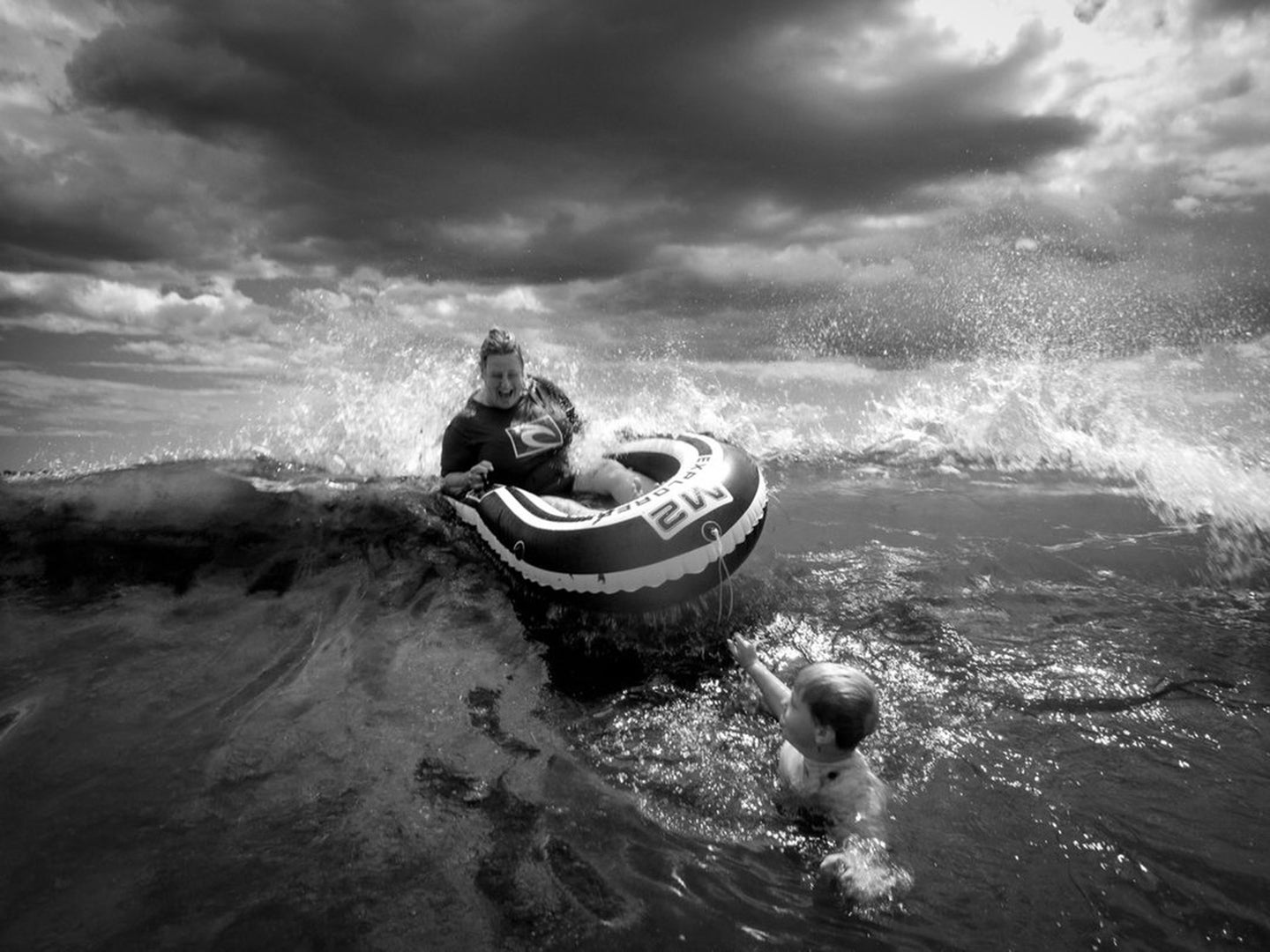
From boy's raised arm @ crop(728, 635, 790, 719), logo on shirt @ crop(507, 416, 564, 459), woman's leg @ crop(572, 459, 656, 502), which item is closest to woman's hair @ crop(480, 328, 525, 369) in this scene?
logo on shirt @ crop(507, 416, 564, 459)

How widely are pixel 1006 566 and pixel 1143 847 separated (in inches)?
145

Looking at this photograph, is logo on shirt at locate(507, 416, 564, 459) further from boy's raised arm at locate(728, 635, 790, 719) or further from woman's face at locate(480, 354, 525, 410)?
boy's raised arm at locate(728, 635, 790, 719)

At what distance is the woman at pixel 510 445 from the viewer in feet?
20.4

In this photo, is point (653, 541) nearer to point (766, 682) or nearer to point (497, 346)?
point (766, 682)

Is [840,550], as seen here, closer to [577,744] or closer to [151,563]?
[577,744]

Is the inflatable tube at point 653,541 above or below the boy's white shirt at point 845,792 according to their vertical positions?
above

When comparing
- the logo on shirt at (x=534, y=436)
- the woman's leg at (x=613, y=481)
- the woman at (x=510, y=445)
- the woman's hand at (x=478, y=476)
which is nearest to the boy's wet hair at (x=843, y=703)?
the woman's leg at (x=613, y=481)

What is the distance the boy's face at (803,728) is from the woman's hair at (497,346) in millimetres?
4176

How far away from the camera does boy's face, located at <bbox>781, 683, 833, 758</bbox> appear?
2828 millimetres

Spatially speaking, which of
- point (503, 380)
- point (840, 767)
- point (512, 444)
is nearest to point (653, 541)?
point (840, 767)

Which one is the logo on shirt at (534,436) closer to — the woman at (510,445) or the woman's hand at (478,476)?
the woman at (510,445)

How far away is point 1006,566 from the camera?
20.1 feet

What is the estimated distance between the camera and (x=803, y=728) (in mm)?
2895

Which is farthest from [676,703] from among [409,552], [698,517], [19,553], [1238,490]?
[1238,490]
